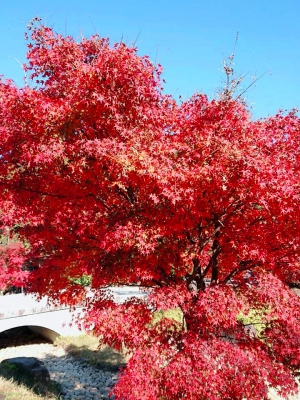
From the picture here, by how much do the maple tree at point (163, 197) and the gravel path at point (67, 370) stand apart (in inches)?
312

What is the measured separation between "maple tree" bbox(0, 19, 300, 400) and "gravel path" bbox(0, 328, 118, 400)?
7.91 m

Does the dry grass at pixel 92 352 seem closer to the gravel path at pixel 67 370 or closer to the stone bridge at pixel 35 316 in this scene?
the gravel path at pixel 67 370

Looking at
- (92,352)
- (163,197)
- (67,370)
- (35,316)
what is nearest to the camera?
(163,197)

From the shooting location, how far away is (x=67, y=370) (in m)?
15.0

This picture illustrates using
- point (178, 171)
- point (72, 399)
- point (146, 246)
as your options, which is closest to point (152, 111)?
point (178, 171)

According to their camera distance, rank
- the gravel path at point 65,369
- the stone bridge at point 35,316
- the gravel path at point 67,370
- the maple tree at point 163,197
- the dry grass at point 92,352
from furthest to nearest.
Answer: the stone bridge at point 35,316, the dry grass at point 92,352, the gravel path at point 67,370, the gravel path at point 65,369, the maple tree at point 163,197

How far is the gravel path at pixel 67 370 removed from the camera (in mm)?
12789

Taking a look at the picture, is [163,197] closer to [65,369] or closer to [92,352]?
[65,369]

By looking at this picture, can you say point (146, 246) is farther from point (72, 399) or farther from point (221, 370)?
point (72, 399)

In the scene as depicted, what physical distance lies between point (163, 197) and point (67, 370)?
12993mm

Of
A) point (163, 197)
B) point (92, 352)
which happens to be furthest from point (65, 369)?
point (163, 197)

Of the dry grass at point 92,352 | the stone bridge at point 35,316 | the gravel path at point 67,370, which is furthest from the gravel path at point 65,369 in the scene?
the stone bridge at point 35,316

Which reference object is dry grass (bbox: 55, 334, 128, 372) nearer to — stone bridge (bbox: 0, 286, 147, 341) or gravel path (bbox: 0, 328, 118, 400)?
gravel path (bbox: 0, 328, 118, 400)

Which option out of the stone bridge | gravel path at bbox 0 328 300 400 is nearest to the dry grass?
gravel path at bbox 0 328 300 400
